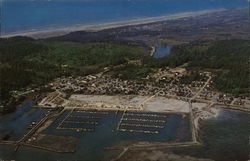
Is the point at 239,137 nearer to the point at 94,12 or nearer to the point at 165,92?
the point at 165,92

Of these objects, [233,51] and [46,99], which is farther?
[233,51]

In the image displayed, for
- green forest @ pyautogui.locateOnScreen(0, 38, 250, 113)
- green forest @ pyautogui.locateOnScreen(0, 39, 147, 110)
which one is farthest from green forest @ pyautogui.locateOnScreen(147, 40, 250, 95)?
green forest @ pyautogui.locateOnScreen(0, 39, 147, 110)

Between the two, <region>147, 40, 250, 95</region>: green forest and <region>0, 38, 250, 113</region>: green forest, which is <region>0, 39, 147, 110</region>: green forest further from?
<region>147, 40, 250, 95</region>: green forest

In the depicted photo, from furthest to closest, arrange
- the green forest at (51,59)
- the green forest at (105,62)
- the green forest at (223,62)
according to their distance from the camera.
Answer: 1. the green forest at (51,59)
2. the green forest at (105,62)
3. the green forest at (223,62)

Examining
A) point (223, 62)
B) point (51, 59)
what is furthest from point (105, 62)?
point (223, 62)

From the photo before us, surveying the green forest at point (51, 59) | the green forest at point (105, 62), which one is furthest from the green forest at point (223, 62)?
the green forest at point (51, 59)

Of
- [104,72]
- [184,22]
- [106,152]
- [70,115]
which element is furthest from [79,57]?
[184,22]

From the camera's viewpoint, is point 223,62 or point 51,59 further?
point 51,59

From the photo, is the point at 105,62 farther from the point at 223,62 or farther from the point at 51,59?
the point at 223,62

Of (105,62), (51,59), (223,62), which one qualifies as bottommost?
(223,62)

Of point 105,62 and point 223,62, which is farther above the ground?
point 105,62

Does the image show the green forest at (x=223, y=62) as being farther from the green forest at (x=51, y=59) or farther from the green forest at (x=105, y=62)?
the green forest at (x=51, y=59)
